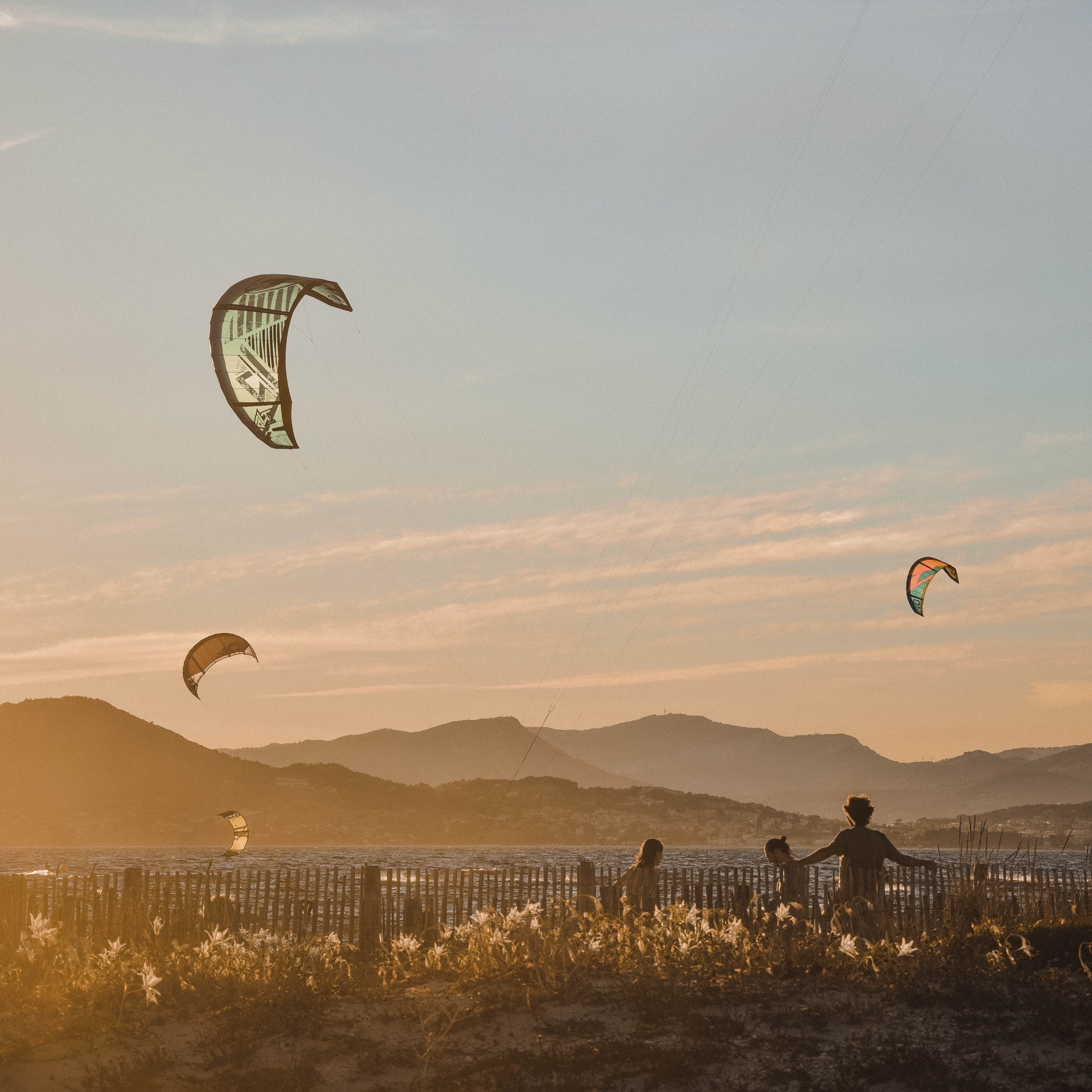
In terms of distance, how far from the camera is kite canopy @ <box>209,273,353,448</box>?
1530cm

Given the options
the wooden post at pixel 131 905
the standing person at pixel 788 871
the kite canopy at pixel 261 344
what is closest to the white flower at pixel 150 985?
the wooden post at pixel 131 905

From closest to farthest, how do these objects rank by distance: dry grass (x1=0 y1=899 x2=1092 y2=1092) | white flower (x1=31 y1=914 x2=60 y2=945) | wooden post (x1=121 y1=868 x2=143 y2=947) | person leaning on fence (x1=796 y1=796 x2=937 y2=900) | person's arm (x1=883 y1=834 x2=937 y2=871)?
1. dry grass (x1=0 y1=899 x2=1092 y2=1092)
2. white flower (x1=31 y1=914 x2=60 y2=945)
3. person's arm (x1=883 y1=834 x2=937 y2=871)
4. person leaning on fence (x1=796 y1=796 x2=937 y2=900)
5. wooden post (x1=121 y1=868 x2=143 y2=947)

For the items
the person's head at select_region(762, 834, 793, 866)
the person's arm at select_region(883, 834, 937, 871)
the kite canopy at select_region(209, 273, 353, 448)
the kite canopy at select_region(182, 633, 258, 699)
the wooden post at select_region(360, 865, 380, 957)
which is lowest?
the wooden post at select_region(360, 865, 380, 957)

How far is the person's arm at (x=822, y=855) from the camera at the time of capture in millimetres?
11430

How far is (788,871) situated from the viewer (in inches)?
539

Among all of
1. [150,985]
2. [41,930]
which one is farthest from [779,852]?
[41,930]

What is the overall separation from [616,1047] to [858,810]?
15.5ft

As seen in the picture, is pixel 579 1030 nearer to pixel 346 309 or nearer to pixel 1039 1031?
pixel 1039 1031

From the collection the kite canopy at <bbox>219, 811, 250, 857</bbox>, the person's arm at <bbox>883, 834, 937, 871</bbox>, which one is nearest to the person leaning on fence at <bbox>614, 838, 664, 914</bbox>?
the person's arm at <bbox>883, 834, 937, 871</bbox>

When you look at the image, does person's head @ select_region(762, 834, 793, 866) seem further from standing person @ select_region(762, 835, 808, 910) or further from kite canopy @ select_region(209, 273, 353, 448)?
kite canopy @ select_region(209, 273, 353, 448)

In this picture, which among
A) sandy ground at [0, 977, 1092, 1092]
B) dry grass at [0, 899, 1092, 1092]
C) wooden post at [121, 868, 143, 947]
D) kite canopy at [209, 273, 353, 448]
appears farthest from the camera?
kite canopy at [209, 273, 353, 448]

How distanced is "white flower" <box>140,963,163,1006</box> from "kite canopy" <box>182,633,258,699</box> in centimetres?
1485

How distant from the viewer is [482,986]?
9383mm

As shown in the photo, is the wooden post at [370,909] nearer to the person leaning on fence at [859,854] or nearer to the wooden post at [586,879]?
the wooden post at [586,879]
